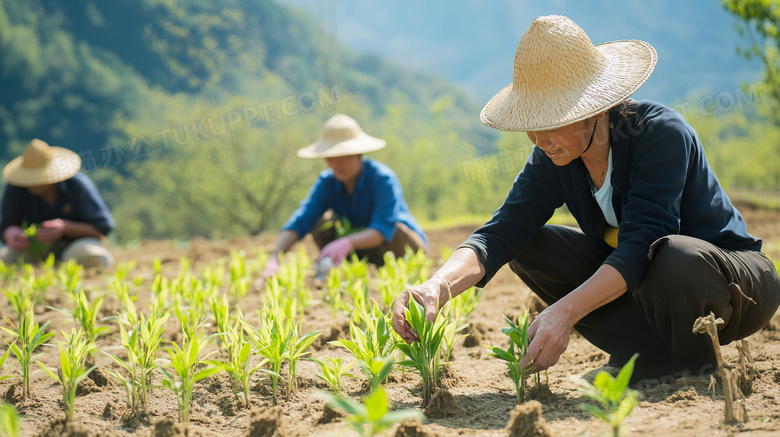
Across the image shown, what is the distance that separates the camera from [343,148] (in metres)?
5.07

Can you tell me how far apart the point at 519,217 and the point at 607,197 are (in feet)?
1.20

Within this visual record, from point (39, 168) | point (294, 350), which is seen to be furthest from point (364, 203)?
point (39, 168)

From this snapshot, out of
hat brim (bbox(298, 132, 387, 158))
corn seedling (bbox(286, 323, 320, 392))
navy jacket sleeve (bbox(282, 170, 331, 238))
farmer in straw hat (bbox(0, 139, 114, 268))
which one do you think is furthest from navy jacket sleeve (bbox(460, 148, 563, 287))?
farmer in straw hat (bbox(0, 139, 114, 268))

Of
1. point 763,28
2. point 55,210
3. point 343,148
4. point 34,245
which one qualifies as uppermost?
point 763,28

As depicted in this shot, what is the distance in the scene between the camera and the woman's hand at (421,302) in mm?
2260

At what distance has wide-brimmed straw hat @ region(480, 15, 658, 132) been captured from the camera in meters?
2.20

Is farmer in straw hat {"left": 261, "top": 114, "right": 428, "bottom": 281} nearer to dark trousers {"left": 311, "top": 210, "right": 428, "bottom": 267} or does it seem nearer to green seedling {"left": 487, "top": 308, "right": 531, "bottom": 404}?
dark trousers {"left": 311, "top": 210, "right": 428, "bottom": 267}

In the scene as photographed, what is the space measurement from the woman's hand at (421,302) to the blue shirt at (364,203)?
2.63 metres

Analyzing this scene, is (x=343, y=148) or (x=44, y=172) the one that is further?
(x=44, y=172)

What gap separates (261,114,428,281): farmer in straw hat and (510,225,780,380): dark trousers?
234 centimetres

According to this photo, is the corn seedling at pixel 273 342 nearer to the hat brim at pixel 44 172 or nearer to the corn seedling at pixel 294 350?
the corn seedling at pixel 294 350

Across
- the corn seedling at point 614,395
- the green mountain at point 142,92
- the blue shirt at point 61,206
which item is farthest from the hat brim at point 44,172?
the green mountain at point 142,92

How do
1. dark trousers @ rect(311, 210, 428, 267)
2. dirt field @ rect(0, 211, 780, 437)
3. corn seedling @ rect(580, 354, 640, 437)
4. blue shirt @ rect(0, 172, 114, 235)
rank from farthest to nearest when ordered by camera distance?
blue shirt @ rect(0, 172, 114, 235), dark trousers @ rect(311, 210, 428, 267), dirt field @ rect(0, 211, 780, 437), corn seedling @ rect(580, 354, 640, 437)

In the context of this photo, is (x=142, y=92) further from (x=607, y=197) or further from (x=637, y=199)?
(x=637, y=199)
